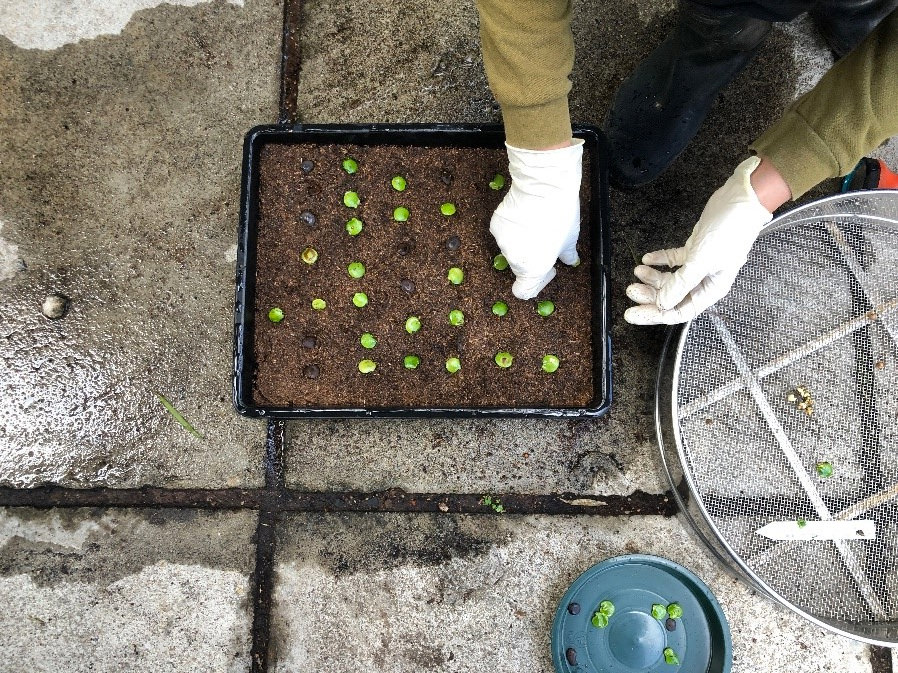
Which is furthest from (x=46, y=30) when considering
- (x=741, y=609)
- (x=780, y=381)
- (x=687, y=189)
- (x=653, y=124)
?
(x=741, y=609)

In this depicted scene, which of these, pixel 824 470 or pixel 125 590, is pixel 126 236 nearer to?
pixel 125 590

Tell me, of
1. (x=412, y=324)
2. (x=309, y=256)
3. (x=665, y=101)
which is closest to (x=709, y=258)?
(x=665, y=101)

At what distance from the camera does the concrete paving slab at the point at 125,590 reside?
2.08 m

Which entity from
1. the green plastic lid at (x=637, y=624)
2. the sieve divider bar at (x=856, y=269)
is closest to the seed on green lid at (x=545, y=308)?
the green plastic lid at (x=637, y=624)

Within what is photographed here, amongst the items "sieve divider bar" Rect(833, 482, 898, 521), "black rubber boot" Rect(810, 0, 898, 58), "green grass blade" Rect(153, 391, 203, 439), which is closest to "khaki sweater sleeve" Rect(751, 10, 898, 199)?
"black rubber boot" Rect(810, 0, 898, 58)

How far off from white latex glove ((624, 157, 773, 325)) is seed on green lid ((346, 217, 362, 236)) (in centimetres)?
84

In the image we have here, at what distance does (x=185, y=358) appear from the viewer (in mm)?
2166

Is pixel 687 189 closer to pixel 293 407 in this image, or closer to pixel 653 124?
pixel 653 124

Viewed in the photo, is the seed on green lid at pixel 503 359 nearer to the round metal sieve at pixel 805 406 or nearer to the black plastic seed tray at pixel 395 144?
the black plastic seed tray at pixel 395 144

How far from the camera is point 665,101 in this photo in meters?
2.06

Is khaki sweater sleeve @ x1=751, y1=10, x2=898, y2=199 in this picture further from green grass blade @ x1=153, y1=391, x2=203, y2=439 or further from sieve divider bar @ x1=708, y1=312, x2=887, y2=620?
green grass blade @ x1=153, y1=391, x2=203, y2=439

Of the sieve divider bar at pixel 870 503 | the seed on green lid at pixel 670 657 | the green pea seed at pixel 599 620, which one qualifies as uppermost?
the sieve divider bar at pixel 870 503

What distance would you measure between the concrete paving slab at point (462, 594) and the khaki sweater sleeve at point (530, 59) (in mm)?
1299

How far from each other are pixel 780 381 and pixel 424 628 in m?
1.42
